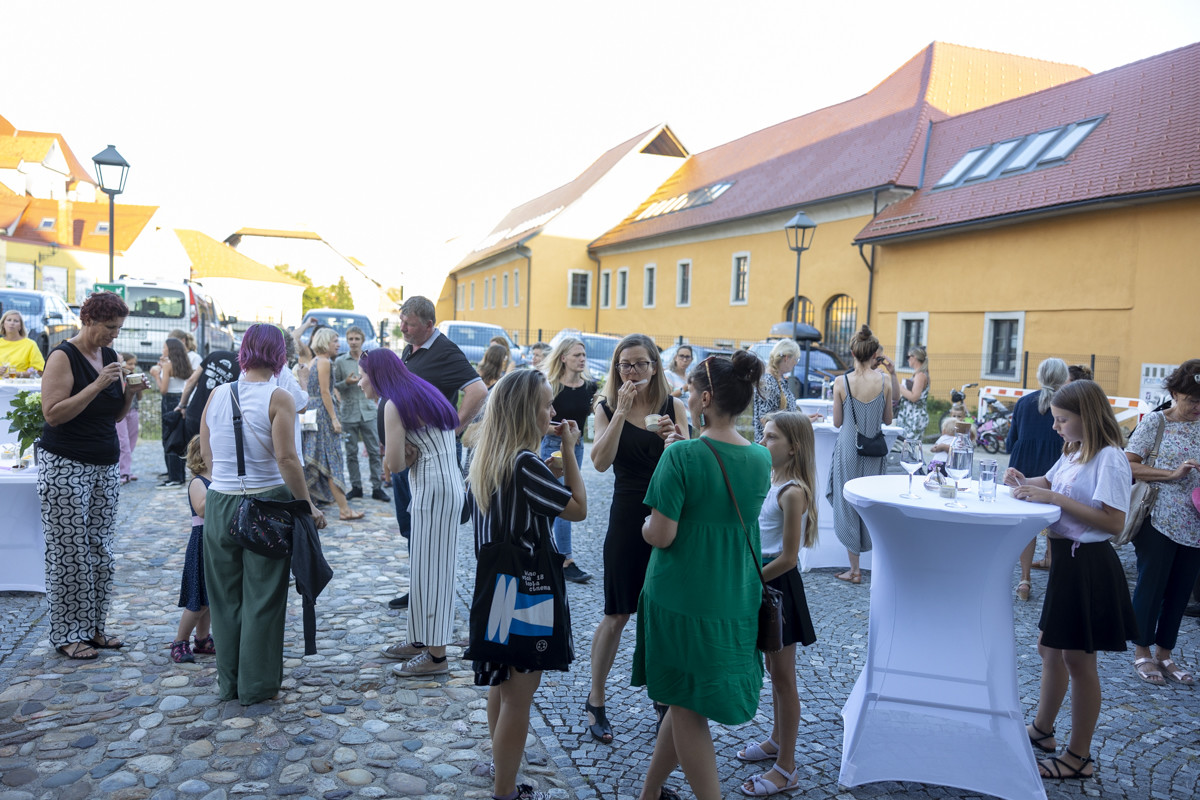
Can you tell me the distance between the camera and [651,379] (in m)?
3.90

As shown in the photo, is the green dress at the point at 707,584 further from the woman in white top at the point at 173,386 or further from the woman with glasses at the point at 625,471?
the woman in white top at the point at 173,386

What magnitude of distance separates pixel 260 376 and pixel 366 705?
1.68m

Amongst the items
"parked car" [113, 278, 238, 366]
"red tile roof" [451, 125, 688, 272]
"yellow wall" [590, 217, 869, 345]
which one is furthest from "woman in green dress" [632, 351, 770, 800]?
"red tile roof" [451, 125, 688, 272]

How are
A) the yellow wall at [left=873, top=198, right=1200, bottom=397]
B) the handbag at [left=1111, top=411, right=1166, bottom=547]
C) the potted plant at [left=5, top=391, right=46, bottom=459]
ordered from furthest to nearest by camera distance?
1. the yellow wall at [left=873, top=198, right=1200, bottom=397]
2. the potted plant at [left=5, top=391, right=46, bottom=459]
3. the handbag at [left=1111, top=411, right=1166, bottom=547]

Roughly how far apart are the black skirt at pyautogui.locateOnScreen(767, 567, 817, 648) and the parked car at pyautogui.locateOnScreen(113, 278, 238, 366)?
51.9 feet

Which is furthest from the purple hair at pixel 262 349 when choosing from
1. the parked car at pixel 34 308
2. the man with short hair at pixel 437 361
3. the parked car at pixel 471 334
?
the parked car at pixel 471 334

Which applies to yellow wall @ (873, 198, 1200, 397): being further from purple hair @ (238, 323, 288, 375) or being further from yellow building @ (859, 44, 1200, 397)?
purple hair @ (238, 323, 288, 375)

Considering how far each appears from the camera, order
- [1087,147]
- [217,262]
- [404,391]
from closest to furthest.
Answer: [404,391] → [1087,147] → [217,262]

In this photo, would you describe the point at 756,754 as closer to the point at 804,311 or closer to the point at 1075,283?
the point at 1075,283

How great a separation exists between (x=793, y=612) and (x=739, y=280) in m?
25.7

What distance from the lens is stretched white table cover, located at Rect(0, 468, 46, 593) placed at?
5.45 metres

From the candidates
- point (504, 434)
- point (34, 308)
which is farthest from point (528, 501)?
point (34, 308)

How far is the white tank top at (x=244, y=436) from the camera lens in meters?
3.82

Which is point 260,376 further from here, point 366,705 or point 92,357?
point 366,705
